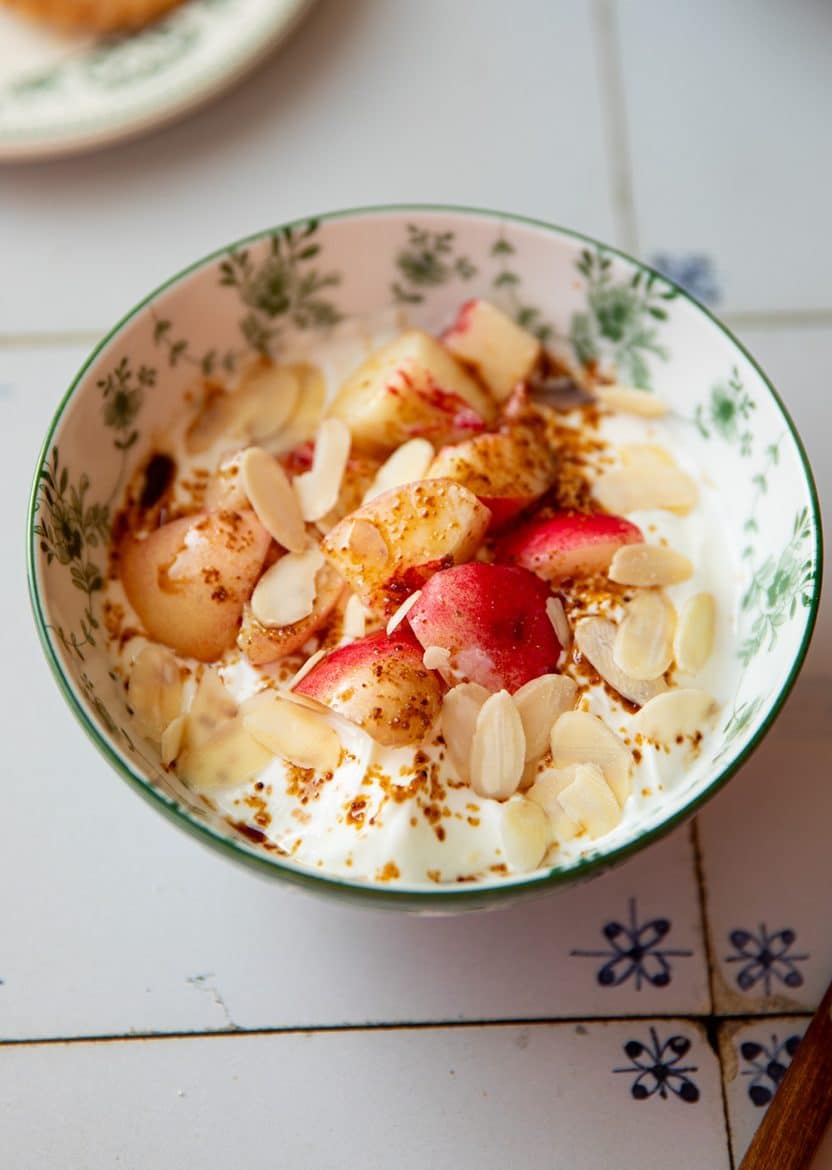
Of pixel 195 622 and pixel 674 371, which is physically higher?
pixel 674 371

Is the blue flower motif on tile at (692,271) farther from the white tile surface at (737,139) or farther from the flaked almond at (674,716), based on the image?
the flaked almond at (674,716)

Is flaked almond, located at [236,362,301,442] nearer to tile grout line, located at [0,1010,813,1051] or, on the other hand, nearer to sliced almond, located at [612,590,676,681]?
sliced almond, located at [612,590,676,681]

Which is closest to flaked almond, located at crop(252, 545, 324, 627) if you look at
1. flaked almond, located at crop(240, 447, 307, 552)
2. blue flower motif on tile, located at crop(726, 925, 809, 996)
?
flaked almond, located at crop(240, 447, 307, 552)

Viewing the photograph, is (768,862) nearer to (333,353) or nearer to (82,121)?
(333,353)

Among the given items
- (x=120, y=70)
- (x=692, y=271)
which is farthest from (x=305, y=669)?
(x=120, y=70)

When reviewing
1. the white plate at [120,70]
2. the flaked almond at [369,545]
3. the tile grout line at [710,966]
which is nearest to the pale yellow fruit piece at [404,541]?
the flaked almond at [369,545]

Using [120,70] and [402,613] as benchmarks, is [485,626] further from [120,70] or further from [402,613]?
[120,70]

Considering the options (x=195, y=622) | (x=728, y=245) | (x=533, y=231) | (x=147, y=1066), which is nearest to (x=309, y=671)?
(x=195, y=622)

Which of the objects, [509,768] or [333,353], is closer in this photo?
[509,768]
